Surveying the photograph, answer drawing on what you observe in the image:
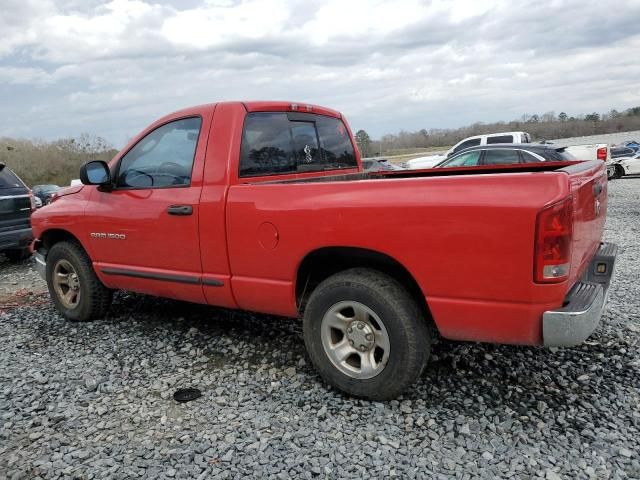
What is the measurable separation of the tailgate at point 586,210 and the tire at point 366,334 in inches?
36.2

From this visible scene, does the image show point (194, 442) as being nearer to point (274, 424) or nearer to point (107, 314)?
point (274, 424)

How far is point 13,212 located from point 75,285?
369 centimetres

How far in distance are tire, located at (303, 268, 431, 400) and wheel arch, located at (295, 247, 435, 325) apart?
10cm

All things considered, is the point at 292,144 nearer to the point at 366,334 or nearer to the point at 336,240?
the point at 336,240

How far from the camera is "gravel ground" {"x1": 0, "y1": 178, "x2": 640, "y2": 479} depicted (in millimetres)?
2633

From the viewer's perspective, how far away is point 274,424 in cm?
303

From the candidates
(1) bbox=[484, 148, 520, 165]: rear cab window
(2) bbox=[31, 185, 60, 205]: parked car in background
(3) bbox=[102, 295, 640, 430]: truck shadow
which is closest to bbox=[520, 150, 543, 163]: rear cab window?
(1) bbox=[484, 148, 520, 165]: rear cab window

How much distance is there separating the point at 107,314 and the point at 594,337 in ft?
14.6

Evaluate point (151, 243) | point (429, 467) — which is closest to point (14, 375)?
point (151, 243)

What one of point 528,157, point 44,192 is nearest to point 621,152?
point 528,157

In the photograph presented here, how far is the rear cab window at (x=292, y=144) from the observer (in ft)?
12.7

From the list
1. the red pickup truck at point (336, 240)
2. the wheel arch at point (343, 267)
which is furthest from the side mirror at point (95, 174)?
the wheel arch at point (343, 267)

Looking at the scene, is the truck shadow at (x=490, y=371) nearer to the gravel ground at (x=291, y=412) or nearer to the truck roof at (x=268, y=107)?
the gravel ground at (x=291, y=412)

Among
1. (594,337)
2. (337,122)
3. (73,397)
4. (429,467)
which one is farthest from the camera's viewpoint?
(337,122)
